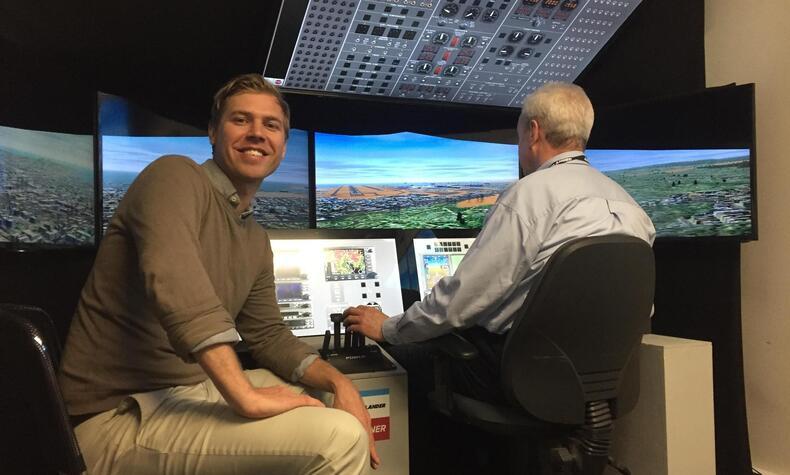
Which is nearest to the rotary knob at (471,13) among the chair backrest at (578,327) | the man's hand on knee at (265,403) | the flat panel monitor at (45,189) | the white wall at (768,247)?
the chair backrest at (578,327)

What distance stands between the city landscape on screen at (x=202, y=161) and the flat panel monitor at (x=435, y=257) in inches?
20.4

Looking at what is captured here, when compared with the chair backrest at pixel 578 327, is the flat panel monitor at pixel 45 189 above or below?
above

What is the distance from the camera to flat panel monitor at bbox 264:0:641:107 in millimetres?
1851

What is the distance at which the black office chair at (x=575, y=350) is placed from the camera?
3.91 feet

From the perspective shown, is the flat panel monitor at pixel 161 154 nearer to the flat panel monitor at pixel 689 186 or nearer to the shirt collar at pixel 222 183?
the shirt collar at pixel 222 183

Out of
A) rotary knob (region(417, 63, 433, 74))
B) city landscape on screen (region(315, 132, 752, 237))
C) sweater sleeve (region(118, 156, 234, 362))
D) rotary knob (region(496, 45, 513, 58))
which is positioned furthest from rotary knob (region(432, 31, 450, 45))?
sweater sleeve (region(118, 156, 234, 362))

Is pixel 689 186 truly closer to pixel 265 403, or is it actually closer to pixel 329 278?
pixel 329 278

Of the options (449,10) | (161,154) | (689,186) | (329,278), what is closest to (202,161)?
(161,154)

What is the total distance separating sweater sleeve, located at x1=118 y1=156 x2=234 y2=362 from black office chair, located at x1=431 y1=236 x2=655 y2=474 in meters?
0.67

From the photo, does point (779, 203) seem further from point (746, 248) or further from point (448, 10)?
point (448, 10)

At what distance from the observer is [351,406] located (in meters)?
1.16

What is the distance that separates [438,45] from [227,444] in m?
1.65

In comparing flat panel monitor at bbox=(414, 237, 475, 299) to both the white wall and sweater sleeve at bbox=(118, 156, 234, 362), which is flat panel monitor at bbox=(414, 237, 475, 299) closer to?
sweater sleeve at bbox=(118, 156, 234, 362)

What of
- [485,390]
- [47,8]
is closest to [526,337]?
[485,390]
